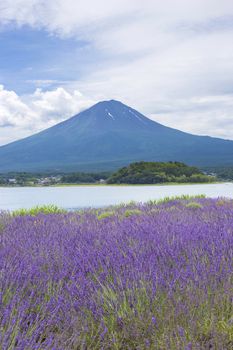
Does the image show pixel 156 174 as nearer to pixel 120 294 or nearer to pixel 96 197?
pixel 96 197

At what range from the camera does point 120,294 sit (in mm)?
3375

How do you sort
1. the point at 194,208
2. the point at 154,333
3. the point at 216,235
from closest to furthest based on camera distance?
the point at 154,333 → the point at 216,235 → the point at 194,208

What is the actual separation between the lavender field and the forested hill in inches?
1206

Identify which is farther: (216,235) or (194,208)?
(194,208)

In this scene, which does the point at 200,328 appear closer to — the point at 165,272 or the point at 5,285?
the point at 165,272

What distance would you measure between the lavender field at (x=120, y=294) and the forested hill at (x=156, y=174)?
30.6 metres

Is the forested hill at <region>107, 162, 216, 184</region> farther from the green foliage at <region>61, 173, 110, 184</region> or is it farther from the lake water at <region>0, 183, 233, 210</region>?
the lake water at <region>0, 183, 233, 210</region>

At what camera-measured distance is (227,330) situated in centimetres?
295

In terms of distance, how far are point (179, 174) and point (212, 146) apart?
154 m

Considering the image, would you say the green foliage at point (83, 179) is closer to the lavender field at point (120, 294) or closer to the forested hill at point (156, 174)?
the forested hill at point (156, 174)

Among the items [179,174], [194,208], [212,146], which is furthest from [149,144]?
[194,208]

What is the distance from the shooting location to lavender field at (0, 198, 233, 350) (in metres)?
2.89

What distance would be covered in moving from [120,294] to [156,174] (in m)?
32.8

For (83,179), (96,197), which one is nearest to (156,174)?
(83,179)
